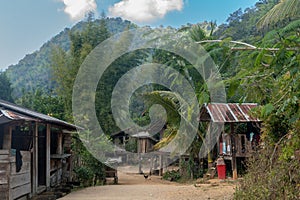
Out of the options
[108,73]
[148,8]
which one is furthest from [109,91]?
[148,8]

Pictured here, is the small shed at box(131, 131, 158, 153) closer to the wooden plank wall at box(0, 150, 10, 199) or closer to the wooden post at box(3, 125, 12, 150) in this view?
the wooden post at box(3, 125, 12, 150)

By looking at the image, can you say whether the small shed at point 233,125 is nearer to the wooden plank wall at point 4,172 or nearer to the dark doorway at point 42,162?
the dark doorway at point 42,162

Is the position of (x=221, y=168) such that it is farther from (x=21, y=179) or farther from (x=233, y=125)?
(x=21, y=179)

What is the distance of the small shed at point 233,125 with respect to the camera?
11.6 m

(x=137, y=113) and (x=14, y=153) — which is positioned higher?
(x=137, y=113)

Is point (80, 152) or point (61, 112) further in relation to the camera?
point (61, 112)

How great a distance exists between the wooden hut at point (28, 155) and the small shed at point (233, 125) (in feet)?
16.0

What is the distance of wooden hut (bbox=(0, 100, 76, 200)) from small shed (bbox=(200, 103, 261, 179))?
192 inches

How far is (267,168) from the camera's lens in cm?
600

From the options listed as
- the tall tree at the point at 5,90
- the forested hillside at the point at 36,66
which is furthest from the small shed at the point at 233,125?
the forested hillside at the point at 36,66

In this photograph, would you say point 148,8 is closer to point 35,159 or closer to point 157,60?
point 157,60

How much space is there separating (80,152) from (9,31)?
38.8ft

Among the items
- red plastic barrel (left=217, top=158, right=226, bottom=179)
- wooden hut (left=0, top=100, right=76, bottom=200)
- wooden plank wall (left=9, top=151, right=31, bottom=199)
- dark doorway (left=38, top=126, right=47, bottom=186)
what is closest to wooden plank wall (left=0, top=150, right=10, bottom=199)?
wooden hut (left=0, top=100, right=76, bottom=200)

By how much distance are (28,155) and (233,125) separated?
281 inches
